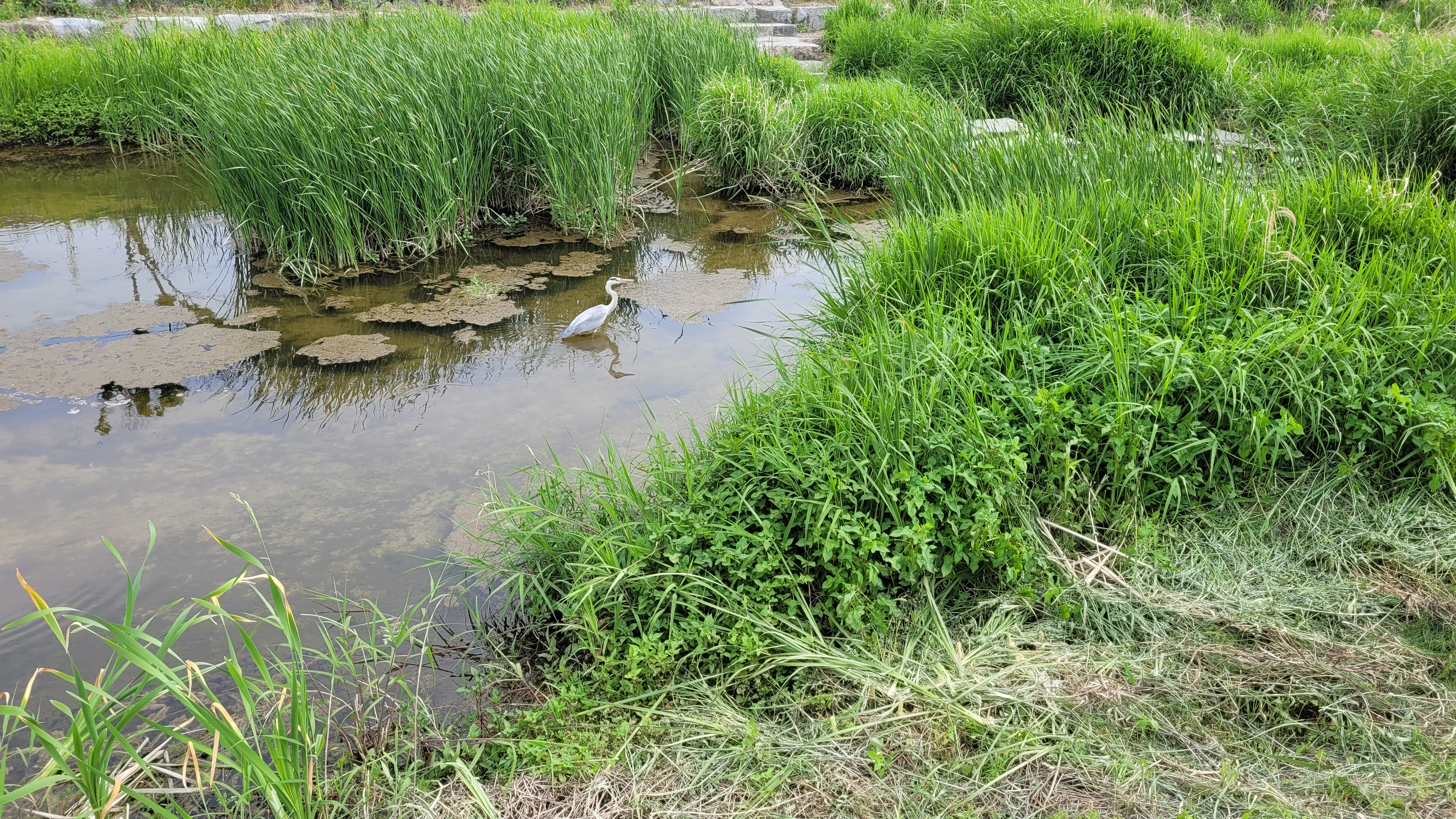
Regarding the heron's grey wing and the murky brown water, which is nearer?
the murky brown water

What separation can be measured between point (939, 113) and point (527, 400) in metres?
3.02

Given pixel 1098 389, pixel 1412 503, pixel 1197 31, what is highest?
pixel 1197 31

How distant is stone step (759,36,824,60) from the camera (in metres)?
10.3

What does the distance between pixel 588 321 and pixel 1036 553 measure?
9.06 ft

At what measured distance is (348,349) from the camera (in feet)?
14.6

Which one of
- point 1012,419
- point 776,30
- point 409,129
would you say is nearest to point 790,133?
point 409,129

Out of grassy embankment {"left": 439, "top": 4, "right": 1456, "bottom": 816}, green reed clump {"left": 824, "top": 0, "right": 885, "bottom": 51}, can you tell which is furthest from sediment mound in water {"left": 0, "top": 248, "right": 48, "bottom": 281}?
green reed clump {"left": 824, "top": 0, "right": 885, "bottom": 51}

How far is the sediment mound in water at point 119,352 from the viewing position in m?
4.10

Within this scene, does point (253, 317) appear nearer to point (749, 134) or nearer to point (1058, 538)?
point (749, 134)

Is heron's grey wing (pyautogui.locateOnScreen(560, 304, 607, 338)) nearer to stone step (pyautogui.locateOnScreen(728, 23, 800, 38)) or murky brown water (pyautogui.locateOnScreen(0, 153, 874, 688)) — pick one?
murky brown water (pyautogui.locateOnScreen(0, 153, 874, 688))

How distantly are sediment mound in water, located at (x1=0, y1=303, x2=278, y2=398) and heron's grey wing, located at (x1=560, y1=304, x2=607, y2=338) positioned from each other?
1.54 meters

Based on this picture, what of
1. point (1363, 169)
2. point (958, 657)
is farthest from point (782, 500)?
point (1363, 169)

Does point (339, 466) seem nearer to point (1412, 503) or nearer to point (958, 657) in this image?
point (958, 657)

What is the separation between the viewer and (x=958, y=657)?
7.35ft
